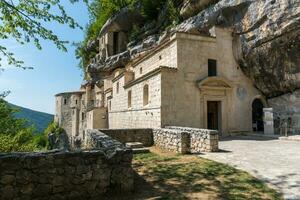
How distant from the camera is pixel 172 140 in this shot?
11133mm

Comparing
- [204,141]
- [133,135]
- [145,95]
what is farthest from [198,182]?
[145,95]

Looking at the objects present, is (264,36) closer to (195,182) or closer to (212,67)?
(212,67)

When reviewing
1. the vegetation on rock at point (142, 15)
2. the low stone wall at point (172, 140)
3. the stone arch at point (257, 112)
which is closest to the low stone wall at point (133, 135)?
the low stone wall at point (172, 140)

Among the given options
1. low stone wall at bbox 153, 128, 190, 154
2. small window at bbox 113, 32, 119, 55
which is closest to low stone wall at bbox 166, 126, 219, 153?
low stone wall at bbox 153, 128, 190, 154

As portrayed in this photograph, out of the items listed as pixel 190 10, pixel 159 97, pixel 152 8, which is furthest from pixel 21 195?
pixel 152 8

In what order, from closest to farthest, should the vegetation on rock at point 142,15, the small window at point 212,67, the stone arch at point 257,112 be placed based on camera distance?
the small window at point 212,67 < the stone arch at point 257,112 < the vegetation on rock at point 142,15

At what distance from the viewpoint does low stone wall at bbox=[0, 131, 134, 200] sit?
14.5 feet

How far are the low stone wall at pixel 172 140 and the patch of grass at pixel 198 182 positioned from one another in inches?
74.0

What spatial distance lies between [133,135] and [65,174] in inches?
358

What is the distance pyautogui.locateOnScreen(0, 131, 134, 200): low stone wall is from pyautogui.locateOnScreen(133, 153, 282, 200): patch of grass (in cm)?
70

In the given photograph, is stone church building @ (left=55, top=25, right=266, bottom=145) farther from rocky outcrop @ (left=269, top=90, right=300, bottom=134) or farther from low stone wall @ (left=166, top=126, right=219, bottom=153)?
low stone wall @ (left=166, top=126, right=219, bottom=153)

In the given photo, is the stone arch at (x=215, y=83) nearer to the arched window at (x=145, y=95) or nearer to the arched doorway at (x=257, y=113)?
the arched doorway at (x=257, y=113)

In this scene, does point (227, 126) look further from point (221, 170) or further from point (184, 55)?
point (221, 170)

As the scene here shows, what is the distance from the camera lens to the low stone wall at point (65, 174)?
443cm
